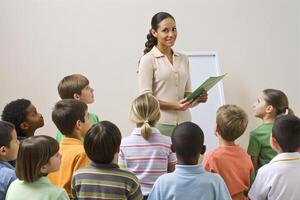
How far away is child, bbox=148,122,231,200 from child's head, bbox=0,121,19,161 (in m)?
0.80

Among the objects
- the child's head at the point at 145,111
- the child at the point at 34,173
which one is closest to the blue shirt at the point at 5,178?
the child at the point at 34,173

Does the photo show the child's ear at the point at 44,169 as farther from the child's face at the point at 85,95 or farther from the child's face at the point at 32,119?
the child's face at the point at 85,95

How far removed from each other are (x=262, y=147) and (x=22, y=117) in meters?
1.51

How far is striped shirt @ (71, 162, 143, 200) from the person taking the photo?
1779mm

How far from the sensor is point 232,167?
2.21 meters

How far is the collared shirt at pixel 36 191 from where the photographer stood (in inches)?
67.2

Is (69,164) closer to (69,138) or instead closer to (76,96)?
(69,138)

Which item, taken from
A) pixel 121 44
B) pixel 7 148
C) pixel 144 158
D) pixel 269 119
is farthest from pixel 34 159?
pixel 121 44

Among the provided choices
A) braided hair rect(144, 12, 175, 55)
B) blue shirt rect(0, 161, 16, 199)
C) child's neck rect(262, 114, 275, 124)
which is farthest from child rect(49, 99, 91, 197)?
child's neck rect(262, 114, 275, 124)

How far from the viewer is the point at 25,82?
13.2 feet

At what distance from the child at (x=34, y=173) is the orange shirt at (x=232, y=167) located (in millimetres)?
847

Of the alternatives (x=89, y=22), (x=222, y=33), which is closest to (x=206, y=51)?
(x=222, y=33)

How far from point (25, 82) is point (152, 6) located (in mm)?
1441

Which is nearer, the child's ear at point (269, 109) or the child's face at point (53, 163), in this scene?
the child's face at point (53, 163)
